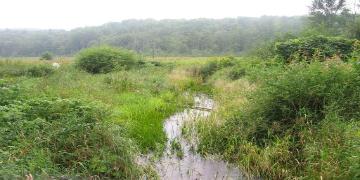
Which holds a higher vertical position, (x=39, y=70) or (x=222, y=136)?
(x=222, y=136)

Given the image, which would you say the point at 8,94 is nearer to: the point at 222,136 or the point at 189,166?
the point at 189,166

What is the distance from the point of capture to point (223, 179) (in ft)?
24.6

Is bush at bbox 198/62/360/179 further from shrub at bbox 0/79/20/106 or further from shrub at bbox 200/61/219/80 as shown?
shrub at bbox 200/61/219/80

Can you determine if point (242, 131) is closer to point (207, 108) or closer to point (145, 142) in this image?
point (145, 142)

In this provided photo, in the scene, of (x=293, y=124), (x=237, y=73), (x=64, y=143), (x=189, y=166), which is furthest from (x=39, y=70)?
(x=293, y=124)

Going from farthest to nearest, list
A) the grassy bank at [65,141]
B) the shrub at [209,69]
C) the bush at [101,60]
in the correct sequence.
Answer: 1. the bush at [101,60]
2. the shrub at [209,69]
3. the grassy bank at [65,141]

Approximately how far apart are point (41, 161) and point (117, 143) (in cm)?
162

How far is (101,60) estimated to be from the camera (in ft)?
93.5

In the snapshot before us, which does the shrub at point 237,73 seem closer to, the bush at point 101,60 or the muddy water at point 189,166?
the bush at point 101,60

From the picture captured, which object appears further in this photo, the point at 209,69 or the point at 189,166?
the point at 209,69

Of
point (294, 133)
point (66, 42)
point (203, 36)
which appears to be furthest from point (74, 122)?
point (66, 42)

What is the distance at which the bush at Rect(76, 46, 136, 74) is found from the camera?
1105 inches

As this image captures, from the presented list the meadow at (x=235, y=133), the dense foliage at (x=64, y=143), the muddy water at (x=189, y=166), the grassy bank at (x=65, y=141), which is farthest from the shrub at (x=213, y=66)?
the dense foliage at (x=64, y=143)

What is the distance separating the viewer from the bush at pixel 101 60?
2808cm
